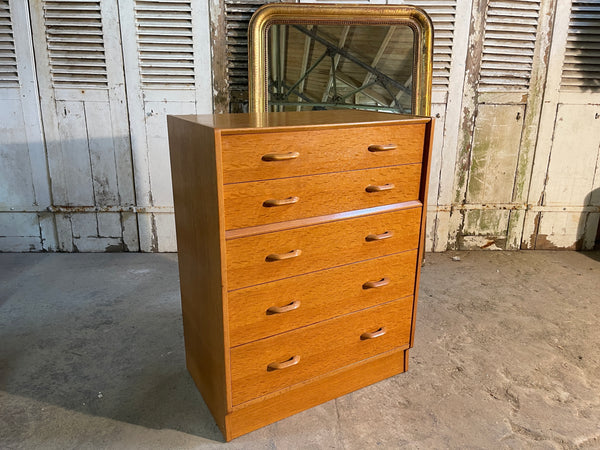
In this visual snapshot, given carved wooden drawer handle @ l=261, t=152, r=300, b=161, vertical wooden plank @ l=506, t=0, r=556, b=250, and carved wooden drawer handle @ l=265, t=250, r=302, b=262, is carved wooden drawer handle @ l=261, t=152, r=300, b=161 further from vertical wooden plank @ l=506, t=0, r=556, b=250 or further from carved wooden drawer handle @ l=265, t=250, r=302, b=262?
vertical wooden plank @ l=506, t=0, r=556, b=250

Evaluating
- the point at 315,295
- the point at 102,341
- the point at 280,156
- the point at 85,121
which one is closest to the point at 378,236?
the point at 315,295

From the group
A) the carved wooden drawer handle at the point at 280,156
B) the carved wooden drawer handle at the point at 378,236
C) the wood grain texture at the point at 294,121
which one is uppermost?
the wood grain texture at the point at 294,121

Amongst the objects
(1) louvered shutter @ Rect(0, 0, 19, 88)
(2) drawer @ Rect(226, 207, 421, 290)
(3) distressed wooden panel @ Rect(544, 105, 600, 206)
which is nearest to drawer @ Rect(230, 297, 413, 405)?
(2) drawer @ Rect(226, 207, 421, 290)

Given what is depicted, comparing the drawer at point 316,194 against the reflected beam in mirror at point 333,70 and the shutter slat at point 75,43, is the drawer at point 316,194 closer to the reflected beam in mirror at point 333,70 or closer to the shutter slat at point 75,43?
the reflected beam in mirror at point 333,70

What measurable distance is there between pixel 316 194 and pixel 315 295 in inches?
15.3

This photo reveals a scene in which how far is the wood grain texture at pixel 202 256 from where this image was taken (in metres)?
1.51

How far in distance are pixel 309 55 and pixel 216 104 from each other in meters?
0.74

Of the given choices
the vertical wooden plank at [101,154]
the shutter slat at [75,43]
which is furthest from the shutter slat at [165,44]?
the vertical wooden plank at [101,154]

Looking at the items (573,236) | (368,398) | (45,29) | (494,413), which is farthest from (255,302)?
(573,236)

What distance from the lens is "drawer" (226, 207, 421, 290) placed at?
5.11 ft

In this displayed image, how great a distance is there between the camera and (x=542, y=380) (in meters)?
2.08

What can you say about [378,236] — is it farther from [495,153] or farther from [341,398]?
[495,153]

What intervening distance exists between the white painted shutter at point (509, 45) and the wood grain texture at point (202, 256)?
8.18ft

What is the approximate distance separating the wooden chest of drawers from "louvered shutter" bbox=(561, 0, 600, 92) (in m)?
2.17
